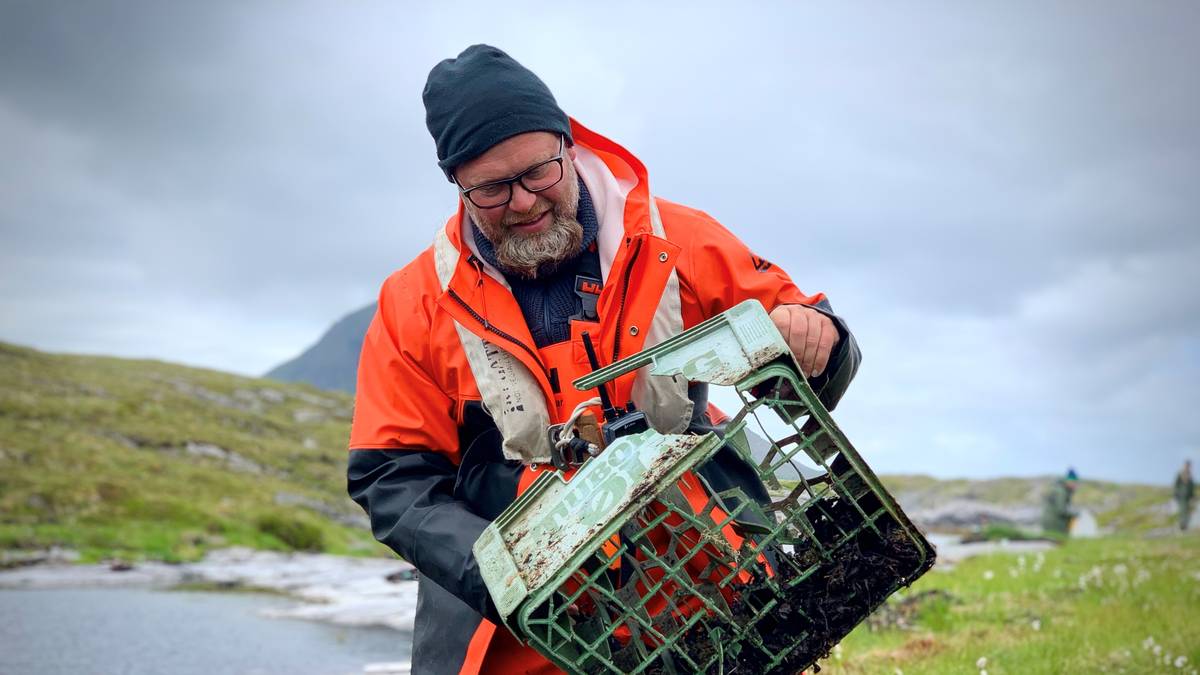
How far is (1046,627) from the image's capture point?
7.06 metres

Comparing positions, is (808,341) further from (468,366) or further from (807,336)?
(468,366)

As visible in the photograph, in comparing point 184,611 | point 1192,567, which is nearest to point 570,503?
point 1192,567

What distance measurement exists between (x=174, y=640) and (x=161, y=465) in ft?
103

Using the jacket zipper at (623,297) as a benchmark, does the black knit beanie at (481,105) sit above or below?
above

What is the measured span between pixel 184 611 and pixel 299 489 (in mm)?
30001

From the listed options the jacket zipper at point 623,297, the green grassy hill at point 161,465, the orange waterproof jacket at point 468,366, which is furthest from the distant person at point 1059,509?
the jacket zipper at point 623,297

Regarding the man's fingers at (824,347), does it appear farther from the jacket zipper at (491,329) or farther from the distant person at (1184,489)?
the distant person at (1184,489)

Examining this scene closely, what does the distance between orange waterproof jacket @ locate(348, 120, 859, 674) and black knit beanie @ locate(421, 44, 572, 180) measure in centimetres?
29

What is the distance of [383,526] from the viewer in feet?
11.4

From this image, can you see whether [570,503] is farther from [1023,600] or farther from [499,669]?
[1023,600]

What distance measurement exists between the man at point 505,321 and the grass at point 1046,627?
9.03ft

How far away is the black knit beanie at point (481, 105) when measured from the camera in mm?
3549

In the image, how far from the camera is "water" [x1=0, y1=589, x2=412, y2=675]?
9.93 meters

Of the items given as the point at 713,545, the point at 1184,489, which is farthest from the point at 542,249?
the point at 1184,489
